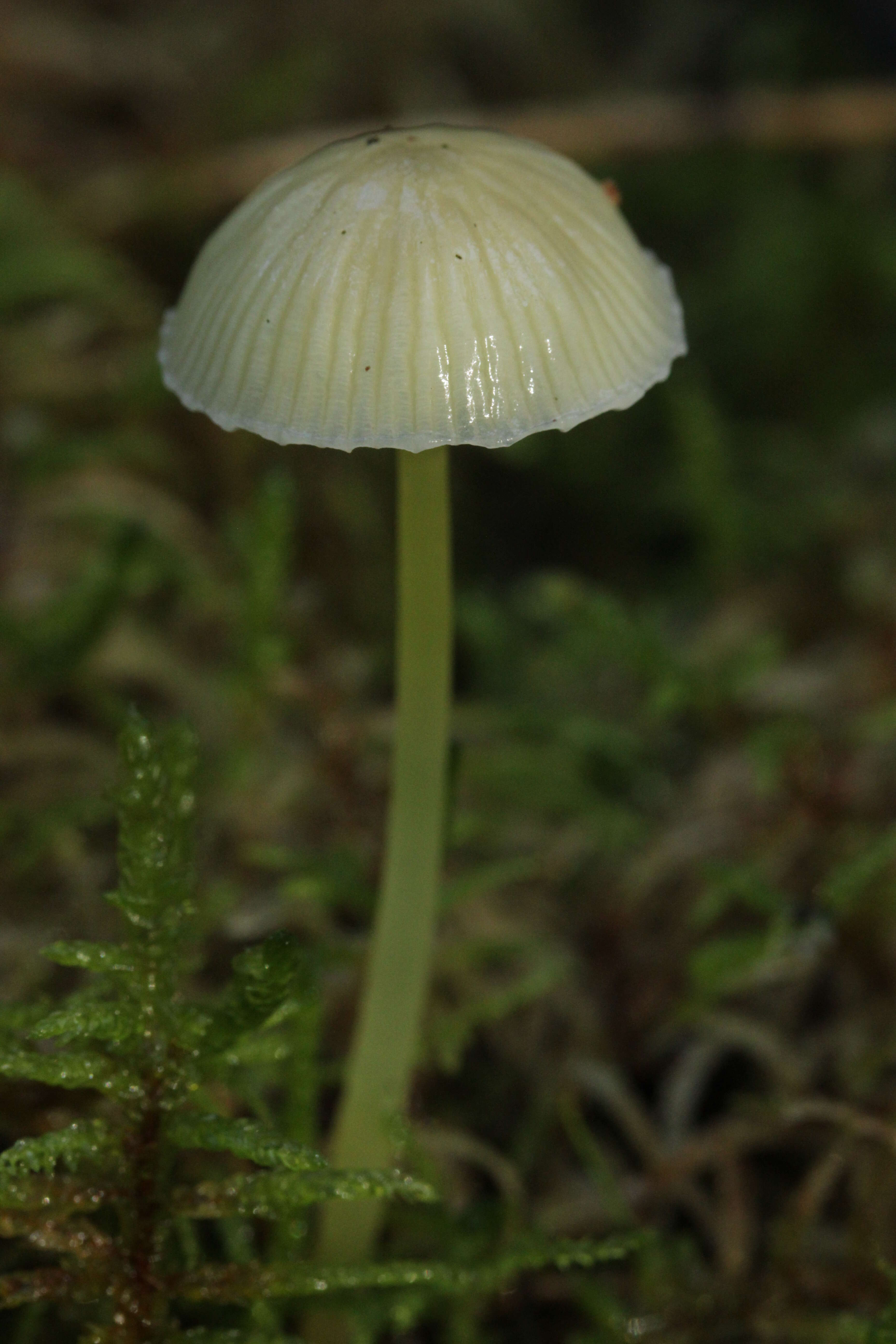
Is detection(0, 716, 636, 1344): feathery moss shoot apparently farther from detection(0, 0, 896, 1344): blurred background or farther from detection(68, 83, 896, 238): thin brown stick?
detection(68, 83, 896, 238): thin brown stick

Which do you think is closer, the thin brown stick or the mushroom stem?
the mushroom stem

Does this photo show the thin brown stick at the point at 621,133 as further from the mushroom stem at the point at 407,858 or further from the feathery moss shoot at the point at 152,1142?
the feathery moss shoot at the point at 152,1142

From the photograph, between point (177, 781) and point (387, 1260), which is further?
point (387, 1260)

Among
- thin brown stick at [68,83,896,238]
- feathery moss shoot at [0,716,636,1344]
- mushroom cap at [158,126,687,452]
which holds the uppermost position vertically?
thin brown stick at [68,83,896,238]

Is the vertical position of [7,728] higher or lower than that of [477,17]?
lower

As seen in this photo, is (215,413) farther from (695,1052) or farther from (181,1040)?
(695,1052)

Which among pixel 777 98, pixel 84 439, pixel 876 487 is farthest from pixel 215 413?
pixel 777 98

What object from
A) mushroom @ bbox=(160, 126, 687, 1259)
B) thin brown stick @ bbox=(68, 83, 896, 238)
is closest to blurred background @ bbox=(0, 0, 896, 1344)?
thin brown stick @ bbox=(68, 83, 896, 238)
